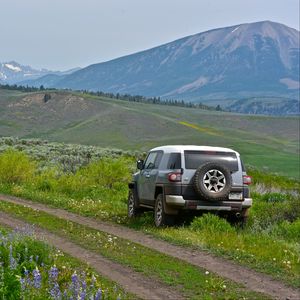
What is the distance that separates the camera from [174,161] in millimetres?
14547

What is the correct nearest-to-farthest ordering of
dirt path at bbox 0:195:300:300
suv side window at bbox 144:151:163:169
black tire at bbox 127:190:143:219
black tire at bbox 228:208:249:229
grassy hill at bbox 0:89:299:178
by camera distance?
dirt path at bbox 0:195:300:300 < black tire at bbox 228:208:249:229 < suv side window at bbox 144:151:163:169 < black tire at bbox 127:190:143:219 < grassy hill at bbox 0:89:299:178

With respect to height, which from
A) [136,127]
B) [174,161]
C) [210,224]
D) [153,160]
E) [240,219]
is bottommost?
[136,127]

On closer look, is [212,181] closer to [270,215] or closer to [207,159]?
[207,159]

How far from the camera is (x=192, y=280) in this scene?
8.86 metres

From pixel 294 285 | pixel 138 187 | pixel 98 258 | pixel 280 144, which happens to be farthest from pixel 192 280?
pixel 280 144

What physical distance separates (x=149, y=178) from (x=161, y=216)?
1485mm

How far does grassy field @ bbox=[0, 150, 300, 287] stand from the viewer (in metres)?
10.9

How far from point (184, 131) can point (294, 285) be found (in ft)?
397

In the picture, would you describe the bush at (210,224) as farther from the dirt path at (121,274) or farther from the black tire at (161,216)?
the dirt path at (121,274)

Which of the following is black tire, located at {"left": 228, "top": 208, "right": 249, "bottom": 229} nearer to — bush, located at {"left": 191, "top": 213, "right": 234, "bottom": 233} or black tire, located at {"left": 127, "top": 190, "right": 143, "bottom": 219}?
bush, located at {"left": 191, "top": 213, "right": 234, "bottom": 233}

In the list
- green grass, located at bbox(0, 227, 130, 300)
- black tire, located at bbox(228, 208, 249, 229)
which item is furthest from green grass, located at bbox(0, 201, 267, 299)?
black tire, located at bbox(228, 208, 249, 229)

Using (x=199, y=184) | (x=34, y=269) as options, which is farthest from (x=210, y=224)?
(x=34, y=269)

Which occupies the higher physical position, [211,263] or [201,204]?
[201,204]

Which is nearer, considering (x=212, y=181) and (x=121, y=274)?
(x=121, y=274)
